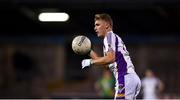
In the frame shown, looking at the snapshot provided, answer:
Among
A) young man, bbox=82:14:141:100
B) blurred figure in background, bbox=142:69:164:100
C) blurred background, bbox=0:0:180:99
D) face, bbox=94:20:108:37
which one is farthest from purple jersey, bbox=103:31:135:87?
blurred background, bbox=0:0:180:99

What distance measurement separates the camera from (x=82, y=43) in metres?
9.73

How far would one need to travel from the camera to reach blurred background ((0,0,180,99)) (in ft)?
95.3

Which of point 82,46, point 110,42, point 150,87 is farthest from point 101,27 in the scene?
point 150,87

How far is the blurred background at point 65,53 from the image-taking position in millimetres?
29047

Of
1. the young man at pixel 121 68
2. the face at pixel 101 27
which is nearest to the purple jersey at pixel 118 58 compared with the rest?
the young man at pixel 121 68

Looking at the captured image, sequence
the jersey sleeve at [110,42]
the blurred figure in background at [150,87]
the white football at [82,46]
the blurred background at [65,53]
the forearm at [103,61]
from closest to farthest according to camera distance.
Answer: the forearm at [103,61], the jersey sleeve at [110,42], the white football at [82,46], the blurred figure in background at [150,87], the blurred background at [65,53]

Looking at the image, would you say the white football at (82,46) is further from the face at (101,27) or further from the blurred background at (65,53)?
the blurred background at (65,53)

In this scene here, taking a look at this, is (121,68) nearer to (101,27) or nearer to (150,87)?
(101,27)

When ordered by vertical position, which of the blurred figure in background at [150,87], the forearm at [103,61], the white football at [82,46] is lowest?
the blurred figure in background at [150,87]

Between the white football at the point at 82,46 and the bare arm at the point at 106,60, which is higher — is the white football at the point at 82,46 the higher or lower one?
the higher one

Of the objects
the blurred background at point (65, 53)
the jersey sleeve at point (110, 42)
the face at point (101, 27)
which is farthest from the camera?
the blurred background at point (65, 53)

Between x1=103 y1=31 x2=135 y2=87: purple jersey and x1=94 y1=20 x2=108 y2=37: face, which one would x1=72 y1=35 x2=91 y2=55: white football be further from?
x1=103 y1=31 x2=135 y2=87: purple jersey

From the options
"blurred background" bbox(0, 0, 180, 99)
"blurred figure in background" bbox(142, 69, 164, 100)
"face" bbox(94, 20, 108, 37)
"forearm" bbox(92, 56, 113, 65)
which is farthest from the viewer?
"blurred background" bbox(0, 0, 180, 99)

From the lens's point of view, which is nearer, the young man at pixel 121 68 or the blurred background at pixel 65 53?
the young man at pixel 121 68
